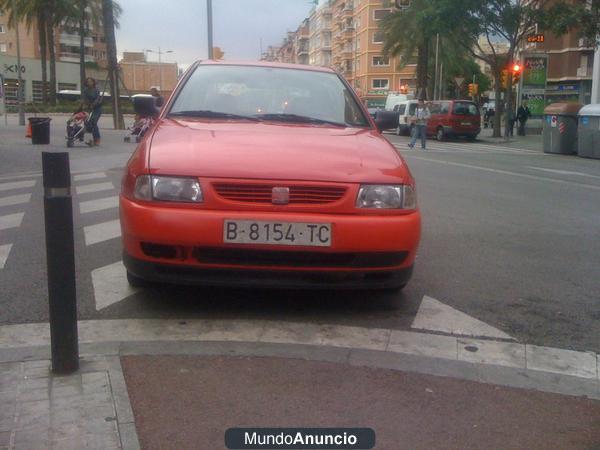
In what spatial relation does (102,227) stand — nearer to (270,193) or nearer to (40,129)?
(270,193)

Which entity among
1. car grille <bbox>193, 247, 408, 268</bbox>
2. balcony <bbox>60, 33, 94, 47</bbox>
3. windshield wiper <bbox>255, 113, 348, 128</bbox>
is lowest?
car grille <bbox>193, 247, 408, 268</bbox>

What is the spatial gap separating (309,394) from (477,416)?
736 mm

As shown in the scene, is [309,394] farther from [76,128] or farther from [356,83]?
[356,83]

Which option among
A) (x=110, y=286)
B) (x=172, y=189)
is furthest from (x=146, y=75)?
(x=172, y=189)

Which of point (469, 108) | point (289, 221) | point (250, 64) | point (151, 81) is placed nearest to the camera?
point (289, 221)

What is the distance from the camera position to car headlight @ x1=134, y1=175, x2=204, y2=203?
13.2ft

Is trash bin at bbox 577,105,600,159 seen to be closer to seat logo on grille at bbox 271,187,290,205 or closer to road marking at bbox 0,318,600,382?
road marking at bbox 0,318,600,382

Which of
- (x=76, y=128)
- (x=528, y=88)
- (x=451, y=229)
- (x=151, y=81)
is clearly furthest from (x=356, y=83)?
(x=451, y=229)

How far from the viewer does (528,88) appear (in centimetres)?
A: 3678

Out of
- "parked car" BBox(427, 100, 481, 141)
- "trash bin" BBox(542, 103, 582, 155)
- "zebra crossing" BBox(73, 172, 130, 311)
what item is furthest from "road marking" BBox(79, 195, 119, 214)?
"parked car" BBox(427, 100, 481, 141)

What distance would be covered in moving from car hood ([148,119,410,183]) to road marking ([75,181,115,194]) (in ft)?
18.5

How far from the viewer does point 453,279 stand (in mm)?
5512

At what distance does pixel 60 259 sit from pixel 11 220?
4721 mm

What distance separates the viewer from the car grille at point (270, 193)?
4043 mm
